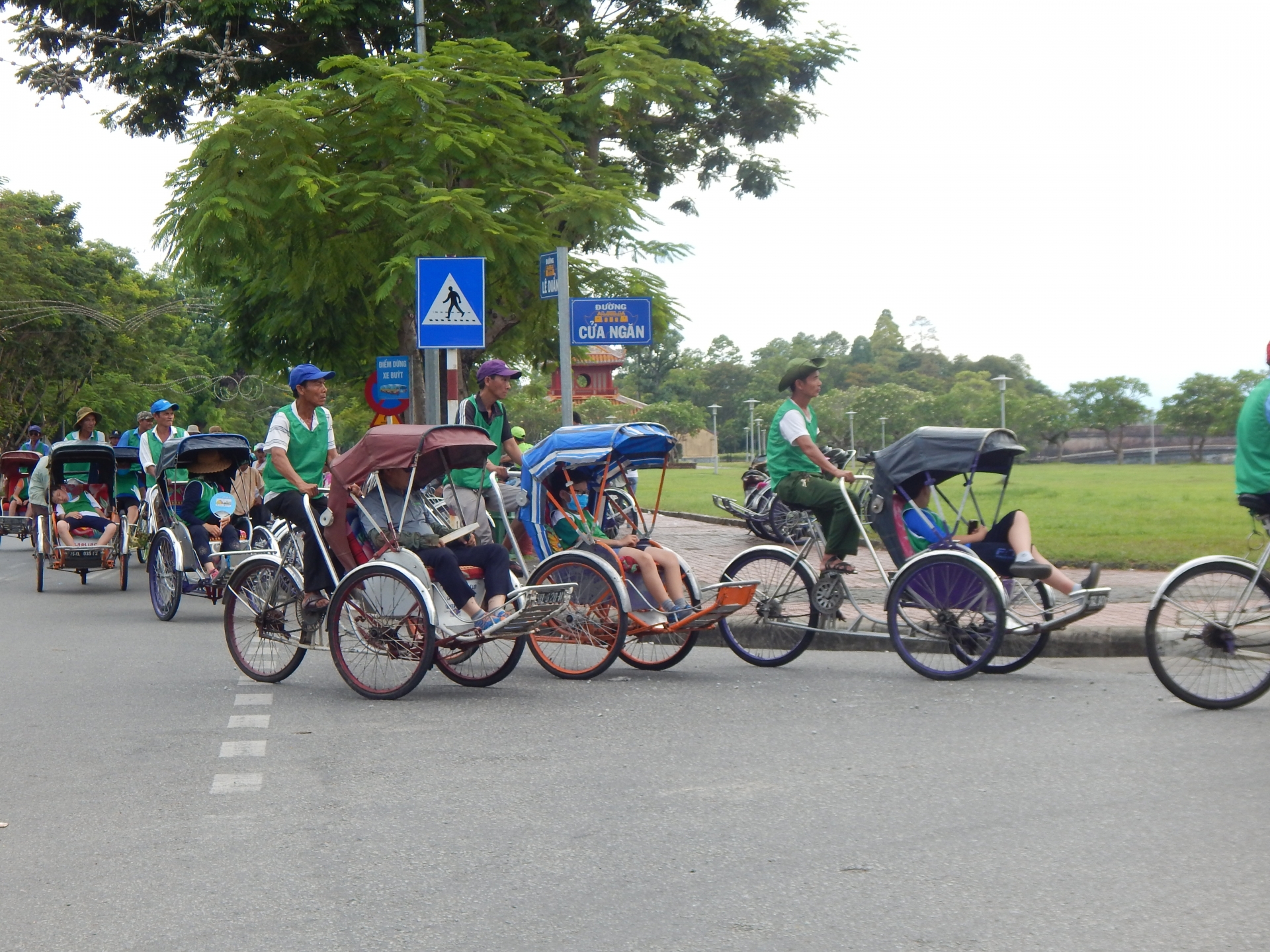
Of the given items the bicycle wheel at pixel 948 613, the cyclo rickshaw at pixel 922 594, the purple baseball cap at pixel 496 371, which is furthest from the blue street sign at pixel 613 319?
the bicycle wheel at pixel 948 613

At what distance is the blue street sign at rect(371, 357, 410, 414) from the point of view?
62.1 feet

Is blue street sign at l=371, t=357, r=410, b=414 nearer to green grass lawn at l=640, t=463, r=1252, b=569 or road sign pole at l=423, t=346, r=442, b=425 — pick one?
road sign pole at l=423, t=346, r=442, b=425

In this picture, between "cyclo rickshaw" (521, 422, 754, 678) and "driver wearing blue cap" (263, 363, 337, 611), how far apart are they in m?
1.33

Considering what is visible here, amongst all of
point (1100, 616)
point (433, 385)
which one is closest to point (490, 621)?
point (1100, 616)

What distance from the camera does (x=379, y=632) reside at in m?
7.94

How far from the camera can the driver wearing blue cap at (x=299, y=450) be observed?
8914 mm

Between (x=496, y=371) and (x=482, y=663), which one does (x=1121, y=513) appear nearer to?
(x=496, y=371)

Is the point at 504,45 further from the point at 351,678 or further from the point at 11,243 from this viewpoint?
the point at 11,243

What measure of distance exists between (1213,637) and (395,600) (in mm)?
4237

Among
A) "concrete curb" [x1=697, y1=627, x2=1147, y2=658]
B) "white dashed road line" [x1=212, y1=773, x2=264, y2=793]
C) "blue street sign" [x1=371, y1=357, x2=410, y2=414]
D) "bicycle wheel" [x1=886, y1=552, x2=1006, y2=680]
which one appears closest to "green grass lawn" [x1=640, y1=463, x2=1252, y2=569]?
"concrete curb" [x1=697, y1=627, x2=1147, y2=658]

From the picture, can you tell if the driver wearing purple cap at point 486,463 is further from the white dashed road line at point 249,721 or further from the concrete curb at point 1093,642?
the concrete curb at point 1093,642

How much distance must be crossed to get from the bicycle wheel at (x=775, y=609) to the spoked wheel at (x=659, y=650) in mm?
267

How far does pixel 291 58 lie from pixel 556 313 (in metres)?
5.67

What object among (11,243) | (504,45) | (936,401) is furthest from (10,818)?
(936,401)
